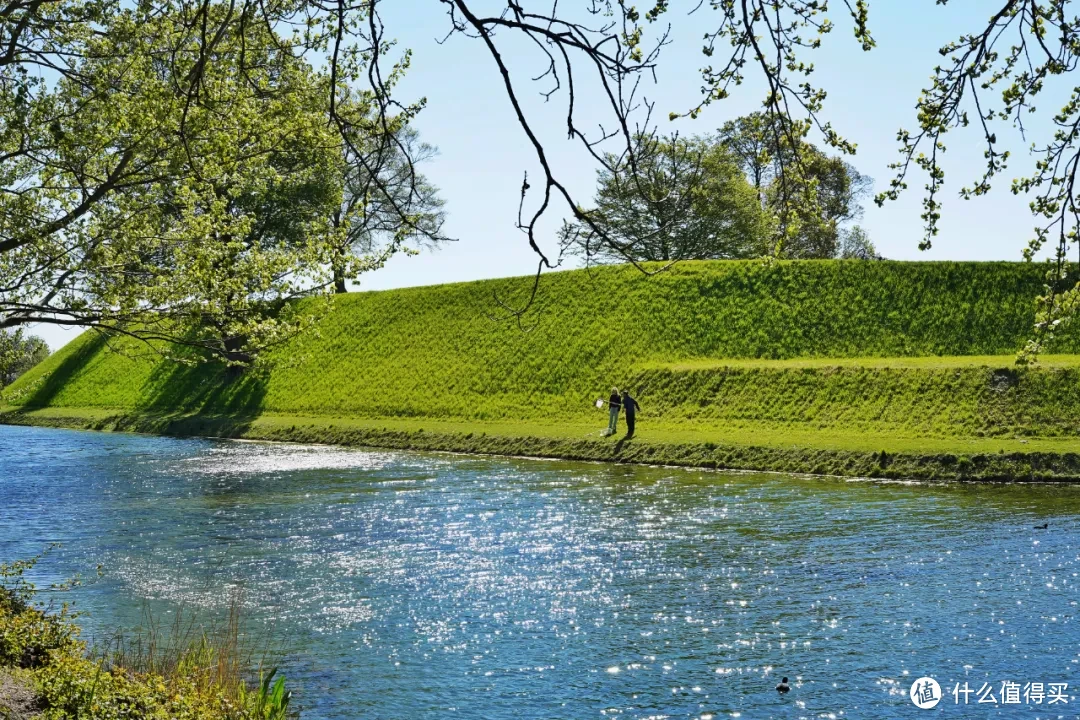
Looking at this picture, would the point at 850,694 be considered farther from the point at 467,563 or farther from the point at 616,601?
the point at 467,563

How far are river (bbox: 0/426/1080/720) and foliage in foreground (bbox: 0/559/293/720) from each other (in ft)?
5.14

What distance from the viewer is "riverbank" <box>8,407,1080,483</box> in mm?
32156

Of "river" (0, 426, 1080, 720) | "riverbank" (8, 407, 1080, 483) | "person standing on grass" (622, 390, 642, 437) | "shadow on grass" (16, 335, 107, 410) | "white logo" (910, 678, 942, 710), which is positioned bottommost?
"white logo" (910, 678, 942, 710)

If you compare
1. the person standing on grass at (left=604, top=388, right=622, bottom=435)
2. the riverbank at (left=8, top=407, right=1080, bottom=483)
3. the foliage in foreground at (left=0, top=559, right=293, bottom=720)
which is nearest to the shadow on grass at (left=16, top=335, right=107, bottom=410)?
the riverbank at (left=8, top=407, right=1080, bottom=483)

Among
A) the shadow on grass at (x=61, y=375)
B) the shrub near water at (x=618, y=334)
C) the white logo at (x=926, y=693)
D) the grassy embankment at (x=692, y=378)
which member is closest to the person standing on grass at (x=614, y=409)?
the grassy embankment at (x=692, y=378)

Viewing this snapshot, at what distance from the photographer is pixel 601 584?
762 inches

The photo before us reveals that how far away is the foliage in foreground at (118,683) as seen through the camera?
999cm

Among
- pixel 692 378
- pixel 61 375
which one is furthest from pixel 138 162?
pixel 61 375

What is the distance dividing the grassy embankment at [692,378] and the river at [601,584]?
5769 millimetres

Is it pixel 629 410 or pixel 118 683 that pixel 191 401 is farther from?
pixel 118 683

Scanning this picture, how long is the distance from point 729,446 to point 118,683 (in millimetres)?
29165

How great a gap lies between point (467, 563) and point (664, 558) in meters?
3.94

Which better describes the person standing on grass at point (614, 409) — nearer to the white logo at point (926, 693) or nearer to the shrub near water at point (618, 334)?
the shrub near water at point (618, 334)

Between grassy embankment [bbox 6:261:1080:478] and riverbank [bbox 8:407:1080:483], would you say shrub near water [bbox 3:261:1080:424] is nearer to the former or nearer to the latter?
grassy embankment [bbox 6:261:1080:478]
